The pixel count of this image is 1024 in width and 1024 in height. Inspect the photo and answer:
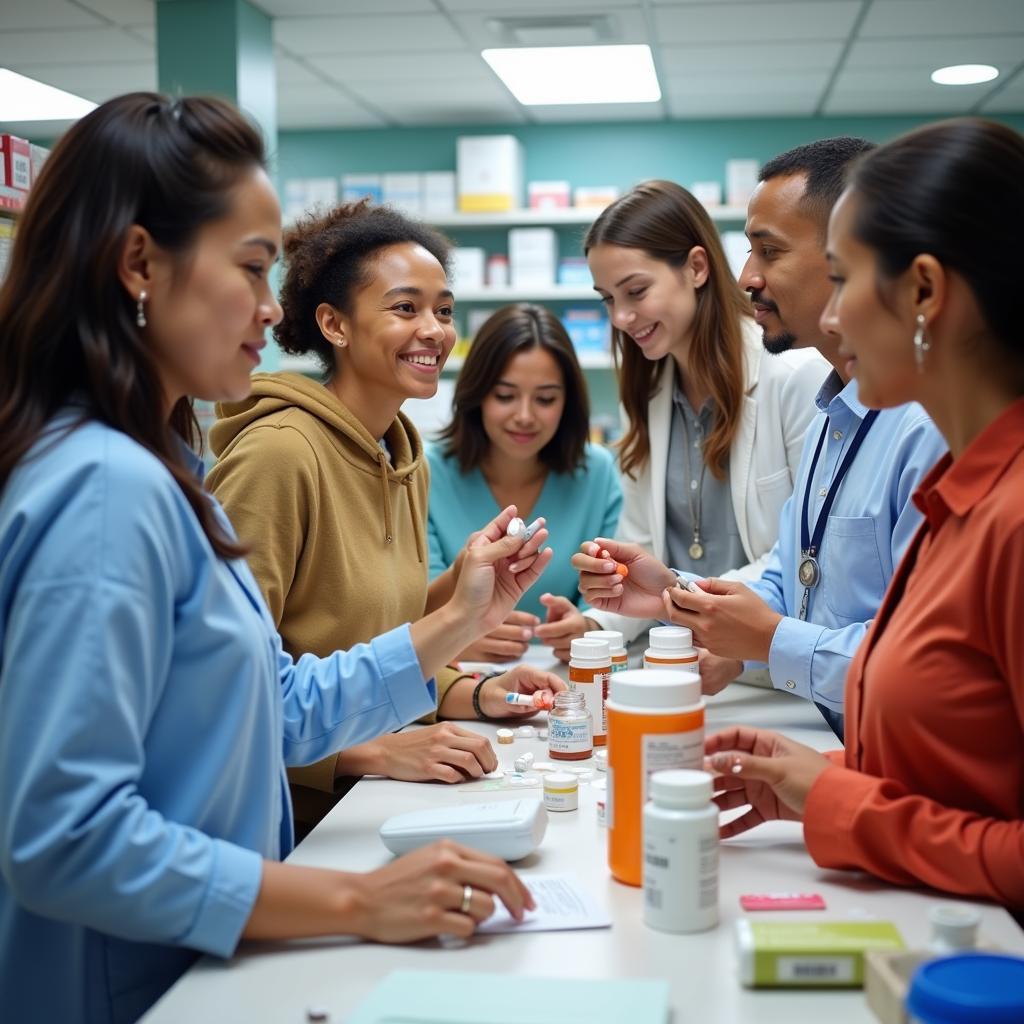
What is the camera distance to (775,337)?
2.32 metres

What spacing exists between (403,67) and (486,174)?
0.94 metres

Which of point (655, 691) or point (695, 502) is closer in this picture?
point (655, 691)

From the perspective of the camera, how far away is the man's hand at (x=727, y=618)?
1.91m

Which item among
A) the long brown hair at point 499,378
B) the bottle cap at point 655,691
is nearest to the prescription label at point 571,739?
the bottle cap at point 655,691

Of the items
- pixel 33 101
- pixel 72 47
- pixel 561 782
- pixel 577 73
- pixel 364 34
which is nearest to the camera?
pixel 561 782

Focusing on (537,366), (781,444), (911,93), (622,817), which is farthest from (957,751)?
(911,93)

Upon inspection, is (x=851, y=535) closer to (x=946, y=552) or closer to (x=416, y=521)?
(x=946, y=552)

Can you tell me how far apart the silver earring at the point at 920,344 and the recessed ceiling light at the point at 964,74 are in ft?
16.0

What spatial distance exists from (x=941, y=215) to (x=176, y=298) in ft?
2.72

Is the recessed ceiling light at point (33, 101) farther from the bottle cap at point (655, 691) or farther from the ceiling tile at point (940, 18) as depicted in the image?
the bottle cap at point (655, 691)

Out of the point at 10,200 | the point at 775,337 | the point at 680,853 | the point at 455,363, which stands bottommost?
the point at 680,853

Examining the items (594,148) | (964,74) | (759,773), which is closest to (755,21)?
(964,74)

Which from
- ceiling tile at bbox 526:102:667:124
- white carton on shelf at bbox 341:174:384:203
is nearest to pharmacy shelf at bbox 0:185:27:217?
white carton on shelf at bbox 341:174:384:203

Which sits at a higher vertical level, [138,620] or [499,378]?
[499,378]
